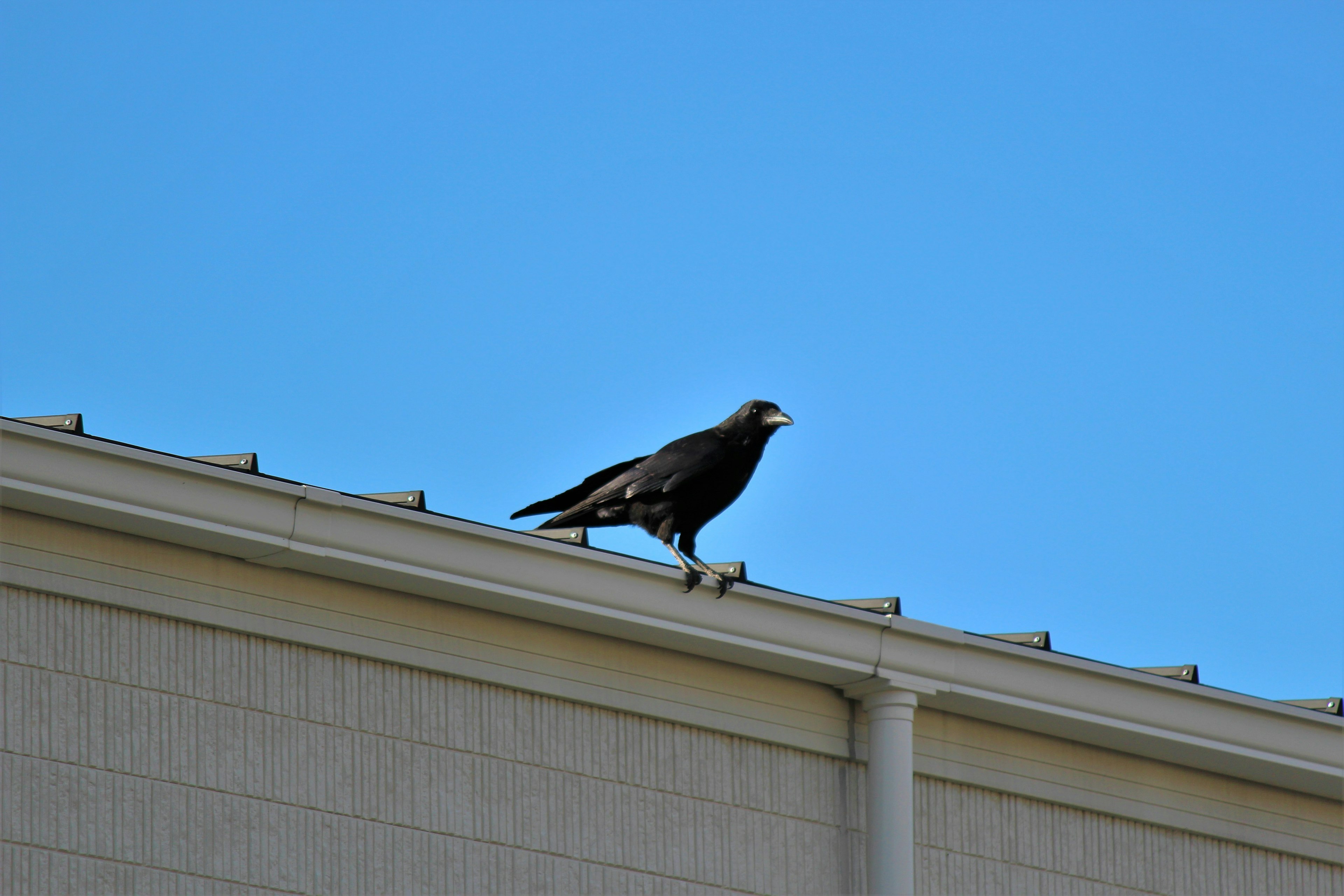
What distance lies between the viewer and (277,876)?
6.25 metres

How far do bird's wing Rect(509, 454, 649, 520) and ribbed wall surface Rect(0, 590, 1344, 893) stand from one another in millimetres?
1548

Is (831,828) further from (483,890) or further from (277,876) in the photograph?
(277,876)

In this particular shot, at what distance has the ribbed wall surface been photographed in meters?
6.06

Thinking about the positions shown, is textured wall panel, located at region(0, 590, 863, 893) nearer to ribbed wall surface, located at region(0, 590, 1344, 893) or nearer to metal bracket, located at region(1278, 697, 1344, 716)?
ribbed wall surface, located at region(0, 590, 1344, 893)

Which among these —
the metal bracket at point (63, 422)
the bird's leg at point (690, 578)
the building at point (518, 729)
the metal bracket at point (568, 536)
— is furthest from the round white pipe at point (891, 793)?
the metal bracket at point (63, 422)

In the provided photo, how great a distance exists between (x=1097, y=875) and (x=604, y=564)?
117 inches

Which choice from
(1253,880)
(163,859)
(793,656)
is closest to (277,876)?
(163,859)

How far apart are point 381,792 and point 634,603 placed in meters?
1.34

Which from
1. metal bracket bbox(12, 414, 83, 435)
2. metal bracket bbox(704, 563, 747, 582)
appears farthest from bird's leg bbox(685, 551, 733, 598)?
metal bracket bbox(12, 414, 83, 435)

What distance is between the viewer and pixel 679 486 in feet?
27.1

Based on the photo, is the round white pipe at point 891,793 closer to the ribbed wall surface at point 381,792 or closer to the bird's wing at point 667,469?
the ribbed wall surface at point 381,792

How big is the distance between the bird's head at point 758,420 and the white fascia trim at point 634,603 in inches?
53.8

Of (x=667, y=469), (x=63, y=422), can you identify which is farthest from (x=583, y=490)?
(x=63, y=422)

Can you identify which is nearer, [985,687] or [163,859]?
[163,859]
